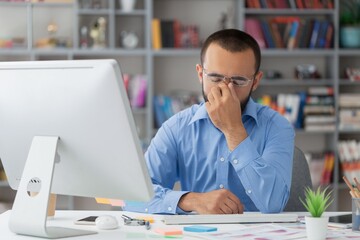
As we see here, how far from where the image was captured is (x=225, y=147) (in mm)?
2566

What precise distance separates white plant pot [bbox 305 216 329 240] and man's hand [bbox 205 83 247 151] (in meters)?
0.54

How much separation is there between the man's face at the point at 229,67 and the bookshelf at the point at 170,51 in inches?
129

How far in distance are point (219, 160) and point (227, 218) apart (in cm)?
45

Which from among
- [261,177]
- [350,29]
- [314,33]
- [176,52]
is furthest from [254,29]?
[261,177]

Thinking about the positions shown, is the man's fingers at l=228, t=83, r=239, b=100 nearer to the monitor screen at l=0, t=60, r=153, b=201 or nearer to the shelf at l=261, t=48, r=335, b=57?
the monitor screen at l=0, t=60, r=153, b=201

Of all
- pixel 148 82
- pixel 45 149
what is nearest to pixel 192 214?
pixel 45 149

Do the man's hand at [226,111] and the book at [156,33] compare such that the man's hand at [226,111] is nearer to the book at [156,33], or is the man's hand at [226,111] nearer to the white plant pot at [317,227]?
the white plant pot at [317,227]

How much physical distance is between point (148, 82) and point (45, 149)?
387 cm

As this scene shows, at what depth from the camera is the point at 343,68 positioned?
6223 mm

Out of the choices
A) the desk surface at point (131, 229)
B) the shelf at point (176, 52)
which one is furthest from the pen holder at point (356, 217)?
the shelf at point (176, 52)

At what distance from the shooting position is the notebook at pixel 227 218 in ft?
6.97

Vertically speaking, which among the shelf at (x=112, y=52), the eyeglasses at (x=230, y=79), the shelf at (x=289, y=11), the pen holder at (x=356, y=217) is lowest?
the pen holder at (x=356, y=217)

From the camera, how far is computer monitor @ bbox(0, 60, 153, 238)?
5.97ft

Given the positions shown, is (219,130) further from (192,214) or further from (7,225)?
(7,225)
